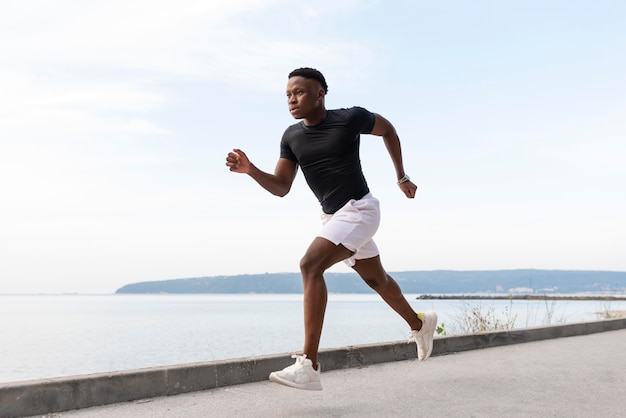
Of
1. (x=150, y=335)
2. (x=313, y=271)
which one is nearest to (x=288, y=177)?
(x=313, y=271)

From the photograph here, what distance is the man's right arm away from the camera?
4426 millimetres

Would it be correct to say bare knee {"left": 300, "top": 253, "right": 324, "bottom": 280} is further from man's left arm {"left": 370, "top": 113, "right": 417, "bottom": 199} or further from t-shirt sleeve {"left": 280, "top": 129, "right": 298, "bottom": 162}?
man's left arm {"left": 370, "top": 113, "right": 417, "bottom": 199}

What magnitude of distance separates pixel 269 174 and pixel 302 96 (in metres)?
0.60

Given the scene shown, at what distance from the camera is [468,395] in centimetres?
474

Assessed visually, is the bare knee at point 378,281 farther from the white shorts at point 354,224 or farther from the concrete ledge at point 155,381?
the concrete ledge at point 155,381

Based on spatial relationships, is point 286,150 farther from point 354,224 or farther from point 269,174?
point 354,224

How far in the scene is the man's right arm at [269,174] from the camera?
14.5ft

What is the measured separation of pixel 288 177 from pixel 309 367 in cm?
143

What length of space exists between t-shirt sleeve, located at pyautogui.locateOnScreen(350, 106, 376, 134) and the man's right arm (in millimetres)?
538

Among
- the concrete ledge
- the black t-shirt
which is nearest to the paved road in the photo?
the concrete ledge

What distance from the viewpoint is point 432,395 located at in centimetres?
474

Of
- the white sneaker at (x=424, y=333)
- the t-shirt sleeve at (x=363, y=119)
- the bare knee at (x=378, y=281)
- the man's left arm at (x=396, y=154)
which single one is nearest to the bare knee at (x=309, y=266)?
the bare knee at (x=378, y=281)

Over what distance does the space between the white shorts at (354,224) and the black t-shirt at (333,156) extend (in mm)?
71

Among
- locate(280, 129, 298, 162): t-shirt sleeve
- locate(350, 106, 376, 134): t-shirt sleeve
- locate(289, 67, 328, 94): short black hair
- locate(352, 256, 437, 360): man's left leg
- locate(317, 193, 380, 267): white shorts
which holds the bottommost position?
locate(352, 256, 437, 360): man's left leg
